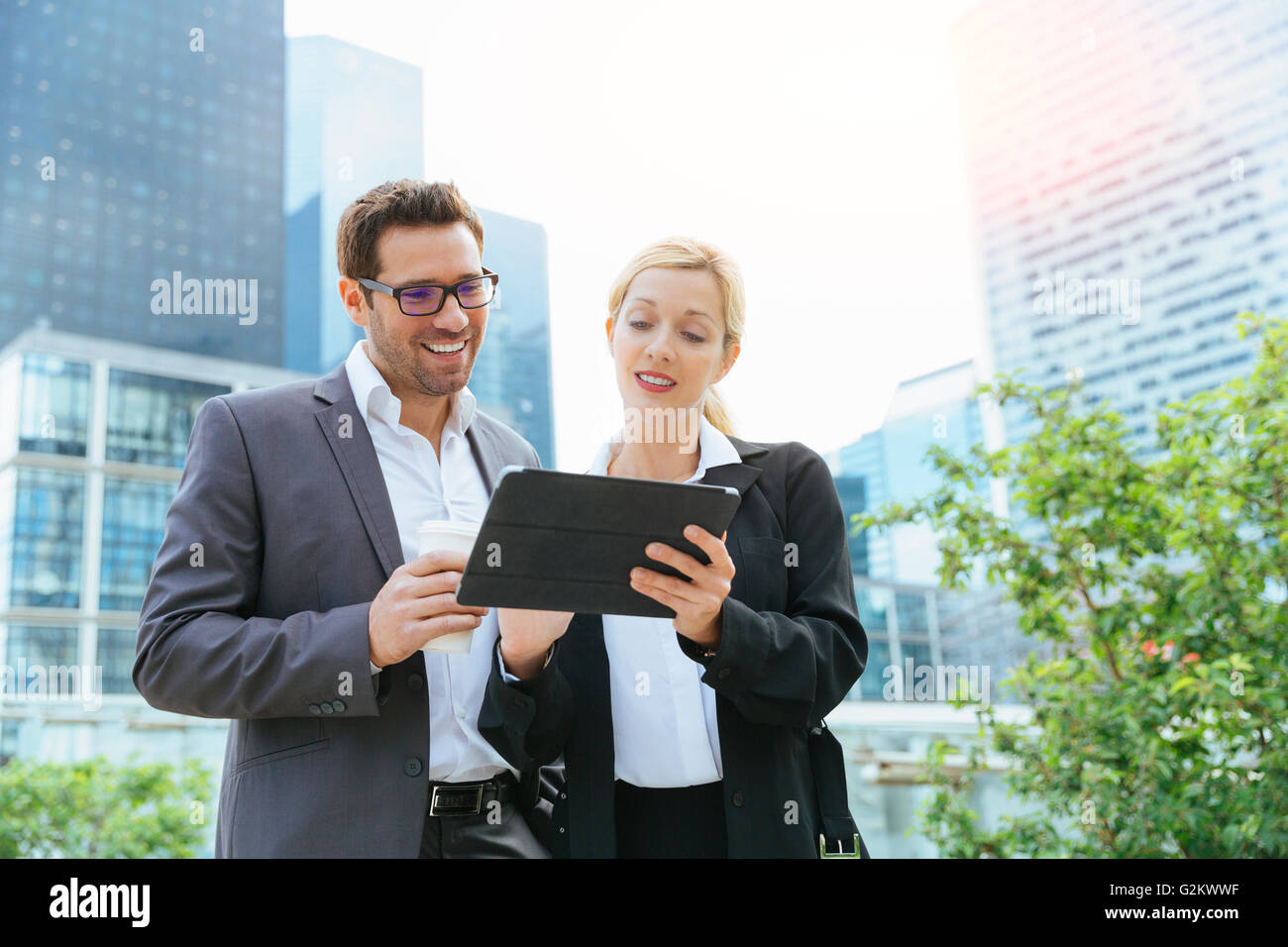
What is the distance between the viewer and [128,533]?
817 cm

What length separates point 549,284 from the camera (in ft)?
14.2

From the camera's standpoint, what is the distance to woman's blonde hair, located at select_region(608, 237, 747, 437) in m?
1.66

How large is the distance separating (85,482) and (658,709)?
7.48 m

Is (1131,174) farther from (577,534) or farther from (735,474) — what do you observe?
(577,534)

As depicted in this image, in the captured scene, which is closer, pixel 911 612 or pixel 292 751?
pixel 292 751

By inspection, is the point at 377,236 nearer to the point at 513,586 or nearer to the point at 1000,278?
the point at 513,586

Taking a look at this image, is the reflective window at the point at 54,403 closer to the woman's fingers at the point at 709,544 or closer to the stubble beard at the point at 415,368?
the stubble beard at the point at 415,368

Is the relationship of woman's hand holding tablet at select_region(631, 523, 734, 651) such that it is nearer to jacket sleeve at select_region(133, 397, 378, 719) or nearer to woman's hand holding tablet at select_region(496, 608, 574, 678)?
woman's hand holding tablet at select_region(496, 608, 574, 678)

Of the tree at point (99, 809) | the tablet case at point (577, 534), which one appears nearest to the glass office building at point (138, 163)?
the tree at point (99, 809)

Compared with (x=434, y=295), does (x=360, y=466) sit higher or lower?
lower

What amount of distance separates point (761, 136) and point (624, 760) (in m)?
4.41

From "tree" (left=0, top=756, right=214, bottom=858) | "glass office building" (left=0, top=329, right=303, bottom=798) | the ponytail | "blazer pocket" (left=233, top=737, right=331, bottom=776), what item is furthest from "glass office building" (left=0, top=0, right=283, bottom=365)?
"blazer pocket" (left=233, top=737, right=331, bottom=776)

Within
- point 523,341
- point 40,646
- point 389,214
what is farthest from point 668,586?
point 40,646

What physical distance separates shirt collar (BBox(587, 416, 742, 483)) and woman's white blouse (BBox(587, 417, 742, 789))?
22cm
